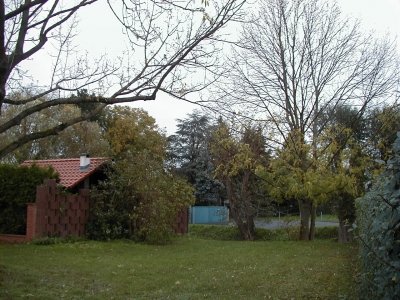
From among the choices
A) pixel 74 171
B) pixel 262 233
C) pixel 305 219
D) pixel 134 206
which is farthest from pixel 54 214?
pixel 262 233

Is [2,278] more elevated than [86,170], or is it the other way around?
[86,170]

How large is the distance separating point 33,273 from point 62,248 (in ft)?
17.9

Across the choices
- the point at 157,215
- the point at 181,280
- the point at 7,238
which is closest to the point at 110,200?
the point at 157,215

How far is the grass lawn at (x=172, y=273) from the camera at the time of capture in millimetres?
8469

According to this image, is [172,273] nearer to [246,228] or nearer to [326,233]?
[246,228]

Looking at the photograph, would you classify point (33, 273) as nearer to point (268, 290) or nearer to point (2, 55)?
point (268, 290)

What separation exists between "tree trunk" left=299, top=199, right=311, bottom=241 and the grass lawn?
654cm

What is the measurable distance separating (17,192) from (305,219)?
11.7m

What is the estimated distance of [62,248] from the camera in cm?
1561

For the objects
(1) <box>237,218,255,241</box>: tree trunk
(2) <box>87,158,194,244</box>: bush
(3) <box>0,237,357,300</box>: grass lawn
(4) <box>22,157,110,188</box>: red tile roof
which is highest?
(4) <box>22,157,110,188</box>: red tile roof

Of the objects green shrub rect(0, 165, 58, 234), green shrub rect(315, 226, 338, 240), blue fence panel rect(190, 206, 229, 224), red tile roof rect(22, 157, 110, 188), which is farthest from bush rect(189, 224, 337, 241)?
blue fence panel rect(190, 206, 229, 224)

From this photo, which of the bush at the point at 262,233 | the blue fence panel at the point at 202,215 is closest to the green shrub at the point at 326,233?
the bush at the point at 262,233

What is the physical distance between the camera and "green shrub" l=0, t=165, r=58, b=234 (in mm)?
18641

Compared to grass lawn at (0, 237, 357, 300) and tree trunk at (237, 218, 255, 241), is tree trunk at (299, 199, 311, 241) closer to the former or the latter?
tree trunk at (237, 218, 255, 241)
